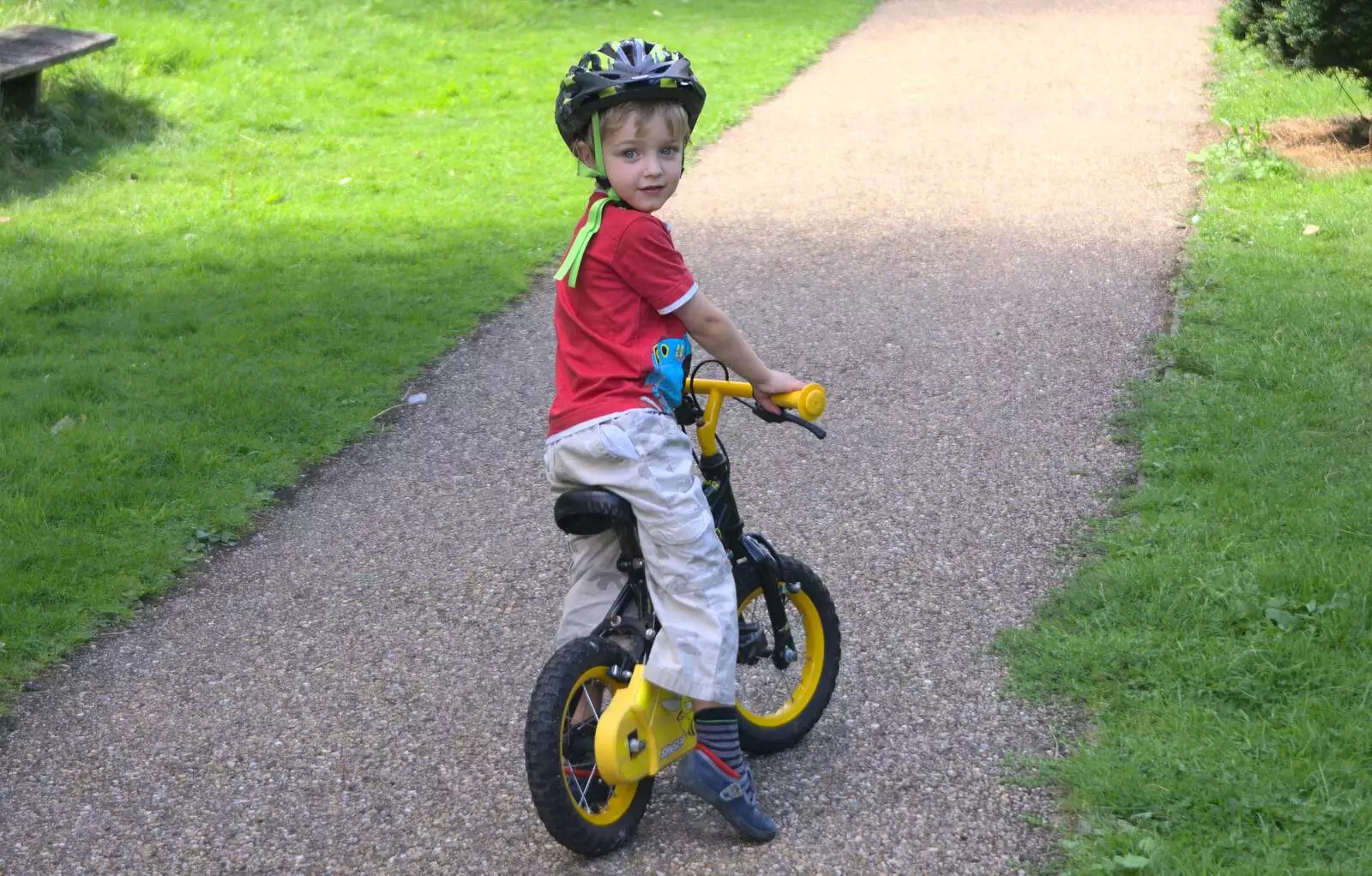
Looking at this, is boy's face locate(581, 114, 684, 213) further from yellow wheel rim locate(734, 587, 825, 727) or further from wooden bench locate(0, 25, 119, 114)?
wooden bench locate(0, 25, 119, 114)

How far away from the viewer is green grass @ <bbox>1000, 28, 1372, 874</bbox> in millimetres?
3236

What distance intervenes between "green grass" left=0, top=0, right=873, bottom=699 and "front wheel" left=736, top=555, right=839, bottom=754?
Result: 7.01 ft

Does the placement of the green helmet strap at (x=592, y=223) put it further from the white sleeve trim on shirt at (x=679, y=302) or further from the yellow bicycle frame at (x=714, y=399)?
the yellow bicycle frame at (x=714, y=399)

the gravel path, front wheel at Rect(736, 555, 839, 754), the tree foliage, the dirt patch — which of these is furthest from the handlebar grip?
the dirt patch

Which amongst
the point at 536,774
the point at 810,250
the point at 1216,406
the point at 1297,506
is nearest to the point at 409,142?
the point at 810,250

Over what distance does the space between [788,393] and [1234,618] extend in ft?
5.35

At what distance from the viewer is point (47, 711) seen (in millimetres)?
4062

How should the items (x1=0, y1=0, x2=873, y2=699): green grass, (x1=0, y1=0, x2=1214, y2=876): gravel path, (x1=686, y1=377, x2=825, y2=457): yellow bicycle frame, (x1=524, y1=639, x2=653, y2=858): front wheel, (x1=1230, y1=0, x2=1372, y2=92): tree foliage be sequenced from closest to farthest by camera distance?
(x1=524, y1=639, x2=653, y2=858): front wheel → (x1=686, y1=377, x2=825, y2=457): yellow bicycle frame → (x1=0, y1=0, x2=1214, y2=876): gravel path → (x1=0, y1=0, x2=873, y2=699): green grass → (x1=1230, y1=0, x2=1372, y2=92): tree foliage

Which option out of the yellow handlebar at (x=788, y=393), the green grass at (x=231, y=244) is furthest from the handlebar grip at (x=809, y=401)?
the green grass at (x=231, y=244)

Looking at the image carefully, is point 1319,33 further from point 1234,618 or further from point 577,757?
point 577,757

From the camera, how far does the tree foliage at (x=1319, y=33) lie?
29.0 ft

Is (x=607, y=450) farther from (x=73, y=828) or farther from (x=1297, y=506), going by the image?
(x=1297, y=506)

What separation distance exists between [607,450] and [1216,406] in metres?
3.38

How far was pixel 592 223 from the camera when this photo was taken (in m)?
3.23
